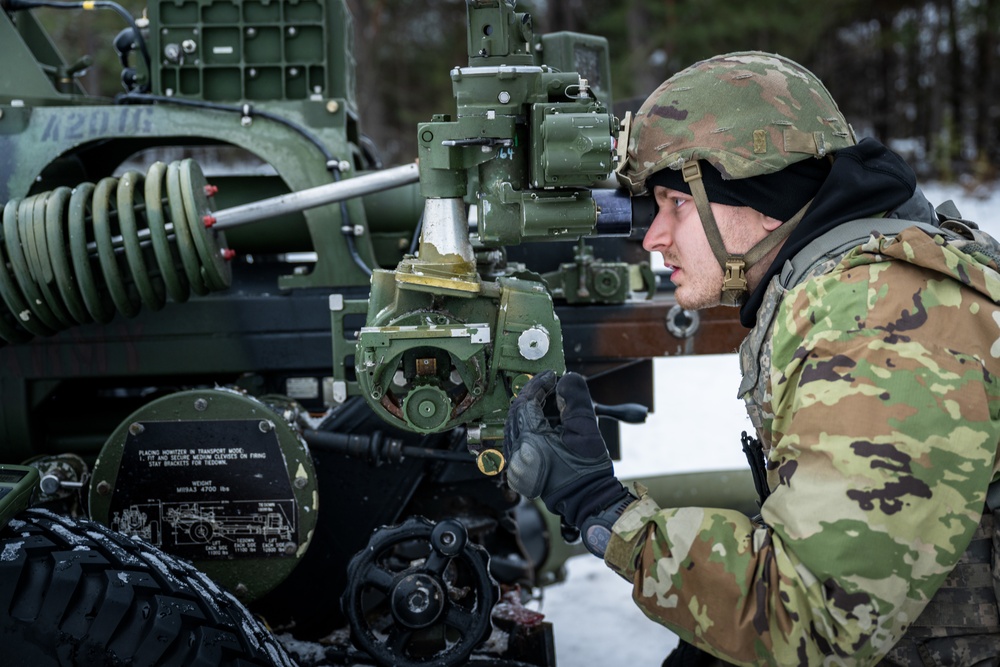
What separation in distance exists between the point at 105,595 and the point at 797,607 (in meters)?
1.47

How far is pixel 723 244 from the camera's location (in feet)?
7.28

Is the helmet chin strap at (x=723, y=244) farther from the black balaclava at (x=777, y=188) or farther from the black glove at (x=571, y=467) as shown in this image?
the black glove at (x=571, y=467)

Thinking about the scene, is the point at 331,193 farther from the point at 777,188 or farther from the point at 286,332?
the point at 777,188

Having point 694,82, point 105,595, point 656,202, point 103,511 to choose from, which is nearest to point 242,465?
point 103,511

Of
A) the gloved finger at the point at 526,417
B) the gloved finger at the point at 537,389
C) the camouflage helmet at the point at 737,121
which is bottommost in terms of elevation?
the gloved finger at the point at 526,417

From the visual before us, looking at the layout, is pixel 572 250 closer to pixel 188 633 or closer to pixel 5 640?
pixel 188 633

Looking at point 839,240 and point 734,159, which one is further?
point 734,159

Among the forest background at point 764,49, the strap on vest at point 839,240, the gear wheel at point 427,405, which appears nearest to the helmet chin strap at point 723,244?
the strap on vest at point 839,240

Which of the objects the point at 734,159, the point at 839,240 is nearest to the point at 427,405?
the point at 734,159

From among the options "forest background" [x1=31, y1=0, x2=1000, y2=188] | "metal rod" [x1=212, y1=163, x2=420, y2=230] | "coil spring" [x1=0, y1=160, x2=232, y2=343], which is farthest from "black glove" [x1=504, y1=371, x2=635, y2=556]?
"forest background" [x1=31, y1=0, x2=1000, y2=188]

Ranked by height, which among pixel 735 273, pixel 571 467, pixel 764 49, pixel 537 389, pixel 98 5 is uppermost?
pixel 764 49

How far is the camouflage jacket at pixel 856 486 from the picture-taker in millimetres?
1655

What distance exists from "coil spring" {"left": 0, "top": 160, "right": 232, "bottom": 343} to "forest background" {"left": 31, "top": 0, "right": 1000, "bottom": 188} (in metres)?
10.3

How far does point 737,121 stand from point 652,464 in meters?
4.58
